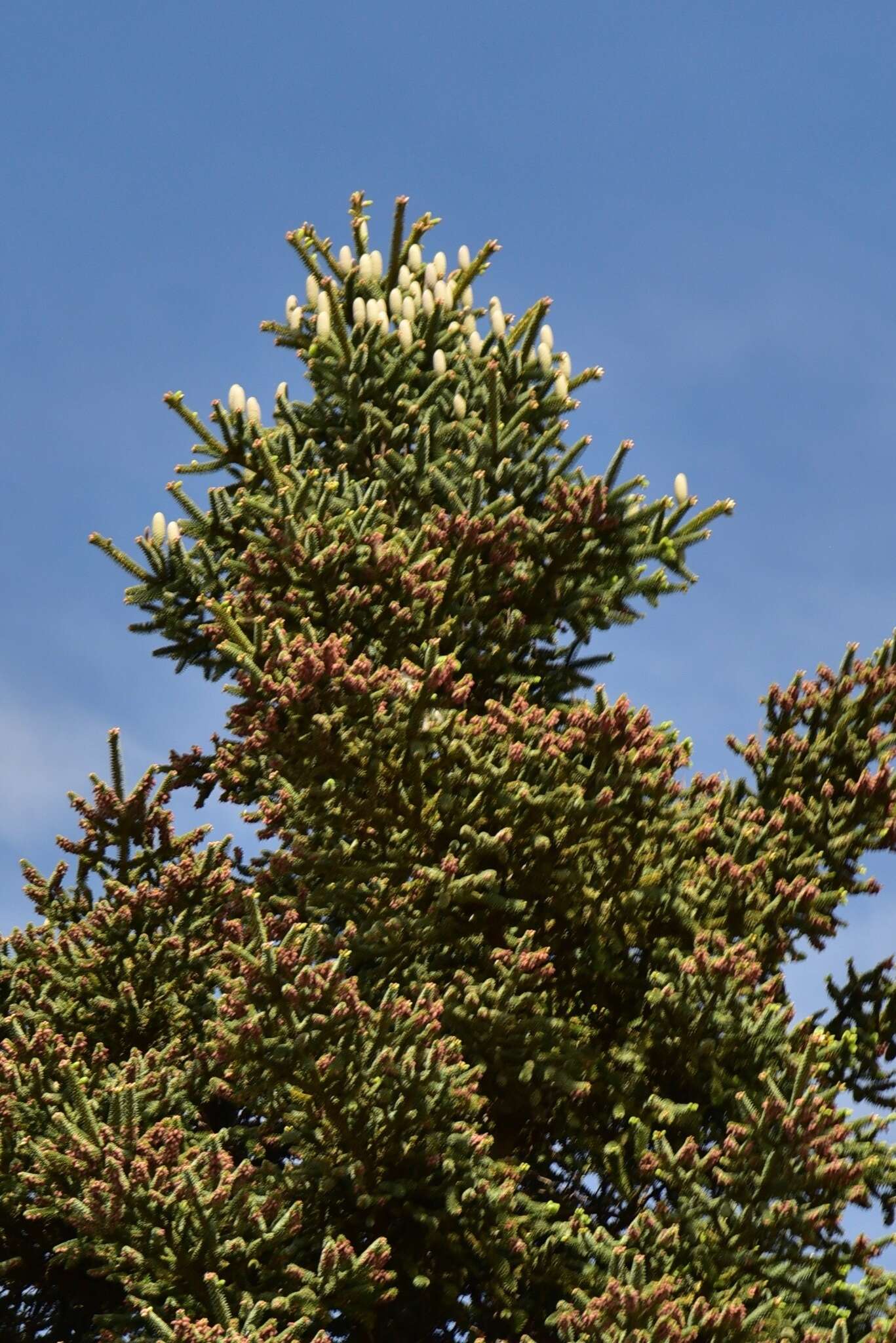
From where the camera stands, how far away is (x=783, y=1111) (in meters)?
7.34

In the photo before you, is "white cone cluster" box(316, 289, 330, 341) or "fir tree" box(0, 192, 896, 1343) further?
"white cone cluster" box(316, 289, 330, 341)

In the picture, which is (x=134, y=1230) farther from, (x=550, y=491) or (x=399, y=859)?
(x=550, y=491)

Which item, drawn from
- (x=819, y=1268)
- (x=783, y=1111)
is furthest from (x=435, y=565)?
(x=819, y=1268)

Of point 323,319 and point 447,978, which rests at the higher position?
point 323,319

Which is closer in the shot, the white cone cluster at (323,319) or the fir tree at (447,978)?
the fir tree at (447,978)

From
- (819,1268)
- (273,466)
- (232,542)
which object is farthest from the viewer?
(232,542)

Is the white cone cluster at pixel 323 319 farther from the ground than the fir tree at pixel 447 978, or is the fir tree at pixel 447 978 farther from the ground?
the white cone cluster at pixel 323 319

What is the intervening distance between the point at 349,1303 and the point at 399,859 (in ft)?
8.68

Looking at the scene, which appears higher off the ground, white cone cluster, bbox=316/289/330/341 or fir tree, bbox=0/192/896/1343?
white cone cluster, bbox=316/289/330/341

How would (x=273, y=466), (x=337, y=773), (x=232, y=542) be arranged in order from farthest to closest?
(x=232, y=542), (x=273, y=466), (x=337, y=773)

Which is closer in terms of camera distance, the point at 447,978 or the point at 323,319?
the point at 447,978

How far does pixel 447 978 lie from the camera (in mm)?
9328

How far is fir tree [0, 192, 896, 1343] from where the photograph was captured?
7.61 meters

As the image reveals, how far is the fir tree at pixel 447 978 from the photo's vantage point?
7613 millimetres
